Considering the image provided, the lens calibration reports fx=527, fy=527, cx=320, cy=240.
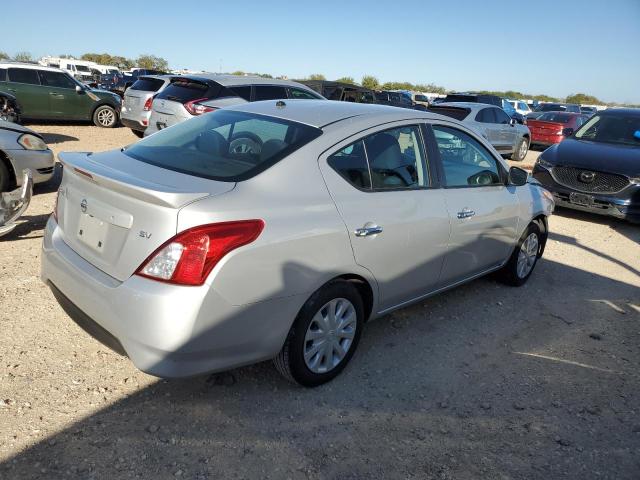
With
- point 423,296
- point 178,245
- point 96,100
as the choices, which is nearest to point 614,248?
point 423,296

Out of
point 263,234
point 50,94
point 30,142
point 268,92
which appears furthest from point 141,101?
point 263,234

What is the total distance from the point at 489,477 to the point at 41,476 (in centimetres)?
208

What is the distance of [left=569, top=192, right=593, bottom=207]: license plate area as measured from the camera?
26.1 feet

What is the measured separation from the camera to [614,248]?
277 inches

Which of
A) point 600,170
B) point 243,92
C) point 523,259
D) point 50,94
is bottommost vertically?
point 523,259

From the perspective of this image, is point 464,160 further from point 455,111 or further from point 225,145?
point 455,111

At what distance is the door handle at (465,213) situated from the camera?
152 inches

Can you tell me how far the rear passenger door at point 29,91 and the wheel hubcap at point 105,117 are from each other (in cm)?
143

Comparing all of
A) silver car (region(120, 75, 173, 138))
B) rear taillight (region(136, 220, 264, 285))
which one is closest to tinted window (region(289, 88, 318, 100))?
silver car (region(120, 75, 173, 138))

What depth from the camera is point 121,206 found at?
2.62 m

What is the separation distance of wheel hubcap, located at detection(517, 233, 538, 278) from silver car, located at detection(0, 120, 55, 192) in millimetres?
5533

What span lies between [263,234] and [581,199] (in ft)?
22.7

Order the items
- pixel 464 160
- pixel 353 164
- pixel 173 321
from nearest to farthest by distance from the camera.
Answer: pixel 173 321 < pixel 353 164 < pixel 464 160

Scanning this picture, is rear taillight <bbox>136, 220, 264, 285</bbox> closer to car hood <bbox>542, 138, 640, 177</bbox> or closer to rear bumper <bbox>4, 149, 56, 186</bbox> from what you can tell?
rear bumper <bbox>4, 149, 56, 186</bbox>
